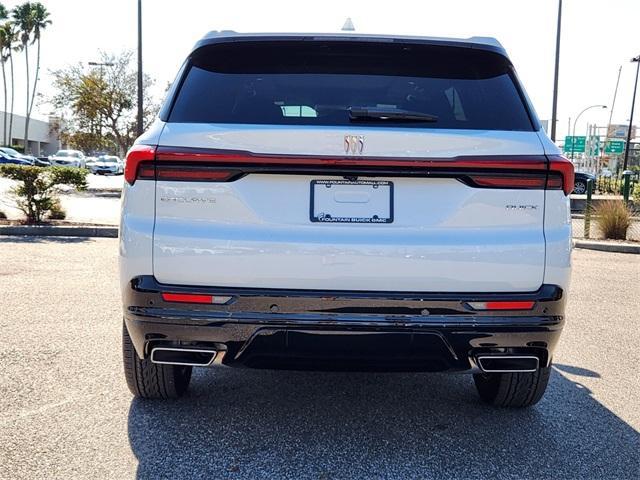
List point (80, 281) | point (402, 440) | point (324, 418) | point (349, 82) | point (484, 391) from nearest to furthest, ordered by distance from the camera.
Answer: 1. point (349, 82)
2. point (402, 440)
3. point (324, 418)
4. point (484, 391)
5. point (80, 281)

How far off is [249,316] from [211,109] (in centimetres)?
93

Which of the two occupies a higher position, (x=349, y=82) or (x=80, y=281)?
(x=349, y=82)

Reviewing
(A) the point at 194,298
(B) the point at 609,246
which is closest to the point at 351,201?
(A) the point at 194,298

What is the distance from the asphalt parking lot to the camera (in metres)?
3.16

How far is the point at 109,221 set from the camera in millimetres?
14758

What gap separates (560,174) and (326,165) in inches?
40.4

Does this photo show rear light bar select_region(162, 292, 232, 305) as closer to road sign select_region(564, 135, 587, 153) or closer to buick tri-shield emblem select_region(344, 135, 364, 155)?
buick tri-shield emblem select_region(344, 135, 364, 155)

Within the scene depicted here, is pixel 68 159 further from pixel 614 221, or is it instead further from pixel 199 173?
pixel 199 173

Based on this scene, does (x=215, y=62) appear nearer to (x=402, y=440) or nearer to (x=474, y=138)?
(x=474, y=138)

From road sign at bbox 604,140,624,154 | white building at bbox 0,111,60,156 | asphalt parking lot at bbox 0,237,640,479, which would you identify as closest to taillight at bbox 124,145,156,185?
asphalt parking lot at bbox 0,237,640,479

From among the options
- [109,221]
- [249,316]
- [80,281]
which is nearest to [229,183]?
[249,316]

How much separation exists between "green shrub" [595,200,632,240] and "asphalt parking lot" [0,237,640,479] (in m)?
9.21

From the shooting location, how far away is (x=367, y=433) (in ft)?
11.8

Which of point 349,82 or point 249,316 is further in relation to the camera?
point 349,82
